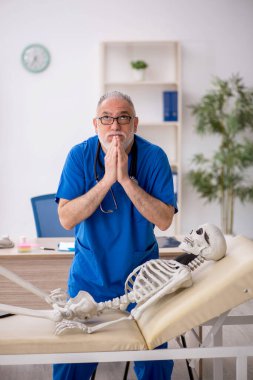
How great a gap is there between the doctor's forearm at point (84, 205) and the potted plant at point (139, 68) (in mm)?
3643

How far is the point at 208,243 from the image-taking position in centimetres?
172

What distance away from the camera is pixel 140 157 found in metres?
2.05

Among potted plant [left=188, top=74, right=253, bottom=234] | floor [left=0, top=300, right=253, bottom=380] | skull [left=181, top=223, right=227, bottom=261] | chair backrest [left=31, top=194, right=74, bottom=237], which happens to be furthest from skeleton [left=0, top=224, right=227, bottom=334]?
potted plant [left=188, top=74, right=253, bottom=234]

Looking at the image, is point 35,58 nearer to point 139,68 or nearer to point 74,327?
point 139,68

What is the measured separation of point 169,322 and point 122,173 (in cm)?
53

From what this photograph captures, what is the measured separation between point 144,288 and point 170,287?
9 cm

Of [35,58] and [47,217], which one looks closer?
[47,217]

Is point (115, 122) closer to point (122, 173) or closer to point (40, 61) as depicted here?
point (122, 173)

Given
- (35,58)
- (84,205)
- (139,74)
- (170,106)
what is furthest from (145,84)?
(84,205)

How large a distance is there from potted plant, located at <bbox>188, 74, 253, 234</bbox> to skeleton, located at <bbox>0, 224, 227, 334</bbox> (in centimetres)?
364

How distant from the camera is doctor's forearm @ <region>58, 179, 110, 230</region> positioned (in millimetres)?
1880

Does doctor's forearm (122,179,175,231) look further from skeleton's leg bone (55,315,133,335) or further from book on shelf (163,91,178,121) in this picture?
book on shelf (163,91,178,121)

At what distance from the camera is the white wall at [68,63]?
18.1 feet

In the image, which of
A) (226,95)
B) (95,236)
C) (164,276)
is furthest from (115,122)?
(226,95)
